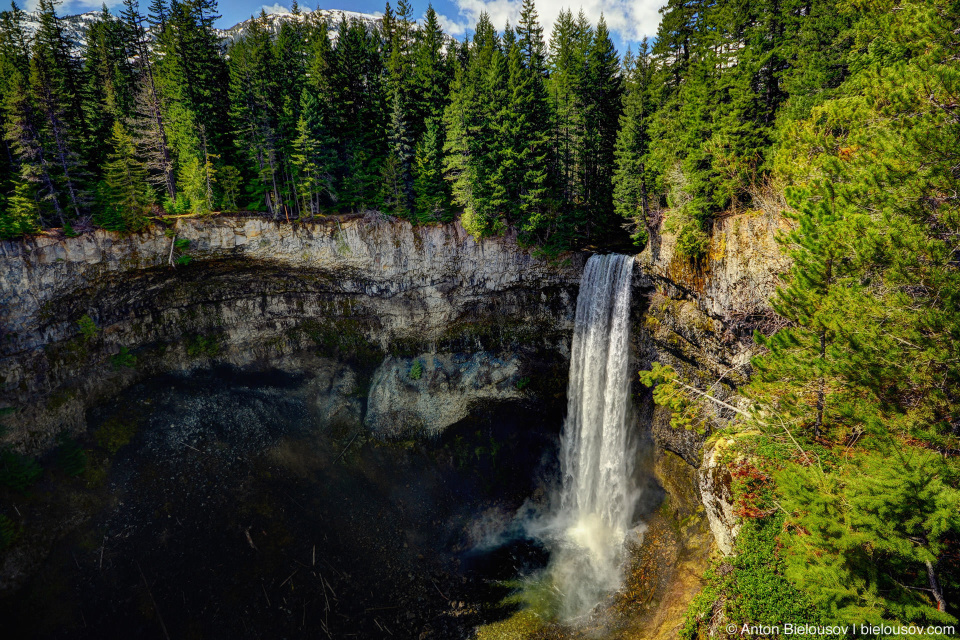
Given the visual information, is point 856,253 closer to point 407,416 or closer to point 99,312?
point 407,416

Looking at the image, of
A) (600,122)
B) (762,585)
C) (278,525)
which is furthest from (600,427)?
(600,122)

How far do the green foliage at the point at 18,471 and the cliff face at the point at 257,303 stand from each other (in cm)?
71

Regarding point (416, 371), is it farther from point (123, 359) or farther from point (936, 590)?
point (936, 590)

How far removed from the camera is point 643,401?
24266mm

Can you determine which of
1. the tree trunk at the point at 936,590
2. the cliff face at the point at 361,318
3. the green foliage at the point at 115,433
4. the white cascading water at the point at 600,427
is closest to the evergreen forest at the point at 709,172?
the tree trunk at the point at 936,590

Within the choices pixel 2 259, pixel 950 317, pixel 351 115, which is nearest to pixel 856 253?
pixel 950 317

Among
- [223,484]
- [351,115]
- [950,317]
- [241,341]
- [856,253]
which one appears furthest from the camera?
[351,115]

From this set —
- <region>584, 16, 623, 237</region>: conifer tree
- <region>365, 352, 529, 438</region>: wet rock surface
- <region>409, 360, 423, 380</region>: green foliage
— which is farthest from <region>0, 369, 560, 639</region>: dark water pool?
<region>584, 16, 623, 237</region>: conifer tree

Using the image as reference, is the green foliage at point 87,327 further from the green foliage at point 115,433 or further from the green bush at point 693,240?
the green bush at point 693,240

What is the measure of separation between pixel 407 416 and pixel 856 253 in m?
24.5

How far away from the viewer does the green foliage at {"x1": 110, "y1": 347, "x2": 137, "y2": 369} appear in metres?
24.3

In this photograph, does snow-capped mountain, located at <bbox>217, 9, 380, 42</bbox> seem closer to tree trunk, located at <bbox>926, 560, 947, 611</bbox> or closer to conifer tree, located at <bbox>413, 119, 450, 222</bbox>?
conifer tree, located at <bbox>413, 119, 450, 222</bbox>

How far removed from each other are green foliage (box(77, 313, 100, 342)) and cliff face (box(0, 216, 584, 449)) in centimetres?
13

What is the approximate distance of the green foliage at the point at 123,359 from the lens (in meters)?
24.3
